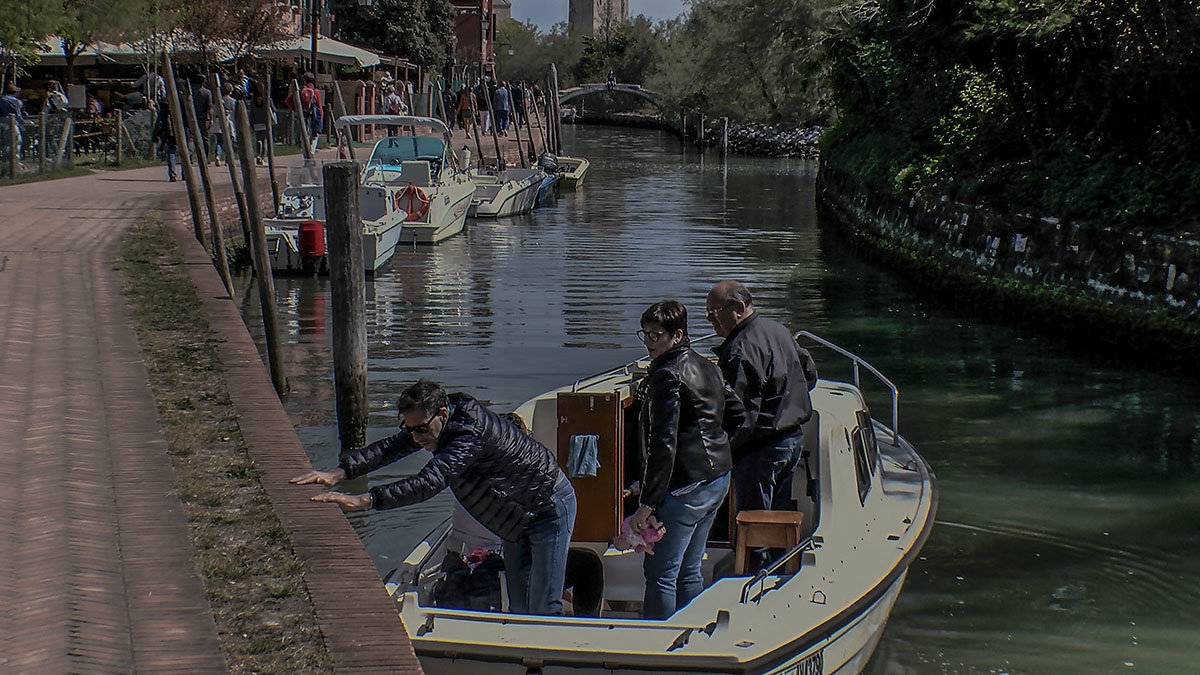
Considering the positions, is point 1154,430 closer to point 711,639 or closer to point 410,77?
point 711,639

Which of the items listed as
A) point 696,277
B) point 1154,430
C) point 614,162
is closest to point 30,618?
point 1154,430

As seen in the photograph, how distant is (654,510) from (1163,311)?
473 inches

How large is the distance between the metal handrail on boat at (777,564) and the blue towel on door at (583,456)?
3.43 ft

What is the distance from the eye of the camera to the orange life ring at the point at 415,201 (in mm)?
27406

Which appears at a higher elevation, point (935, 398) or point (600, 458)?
point (600, 458)

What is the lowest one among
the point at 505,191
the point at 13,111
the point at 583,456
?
the point at 505,191

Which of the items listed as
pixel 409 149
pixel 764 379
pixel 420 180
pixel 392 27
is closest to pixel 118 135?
pixel 409 149

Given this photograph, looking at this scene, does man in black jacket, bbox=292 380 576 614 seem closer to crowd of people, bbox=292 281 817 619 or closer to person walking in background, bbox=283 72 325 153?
crowd of people, bbox=292 281 817 619

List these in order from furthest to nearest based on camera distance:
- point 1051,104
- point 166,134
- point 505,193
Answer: point 505,193
point 166,134
point 1051,104

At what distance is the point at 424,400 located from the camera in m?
6.37

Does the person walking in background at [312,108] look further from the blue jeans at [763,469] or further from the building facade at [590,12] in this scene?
the building facade at [590,12]

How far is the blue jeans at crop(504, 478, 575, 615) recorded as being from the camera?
6.70 meters

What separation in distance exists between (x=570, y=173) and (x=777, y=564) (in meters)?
35.3

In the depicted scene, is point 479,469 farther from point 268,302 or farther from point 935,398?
point 935,398
